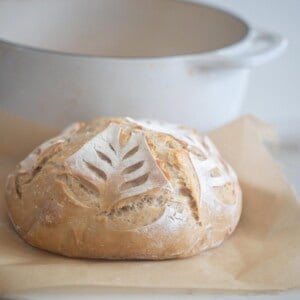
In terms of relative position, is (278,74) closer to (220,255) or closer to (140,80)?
(140,80)

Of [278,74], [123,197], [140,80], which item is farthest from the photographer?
[278,74]

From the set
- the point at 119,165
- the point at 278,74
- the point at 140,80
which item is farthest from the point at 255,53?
the point at 278,74

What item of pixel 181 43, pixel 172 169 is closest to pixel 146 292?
pixel 172 169

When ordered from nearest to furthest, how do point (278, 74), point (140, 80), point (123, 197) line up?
point (123, 197), point (140, 80), point (278, 74)

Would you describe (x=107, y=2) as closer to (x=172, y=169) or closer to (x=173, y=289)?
(x=172, y=169)

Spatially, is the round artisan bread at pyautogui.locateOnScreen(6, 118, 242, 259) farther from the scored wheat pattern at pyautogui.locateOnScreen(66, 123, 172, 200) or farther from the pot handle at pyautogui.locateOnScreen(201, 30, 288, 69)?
the pot handle at pyautogui.locateOnScreen(201, 30, 288, 69)
